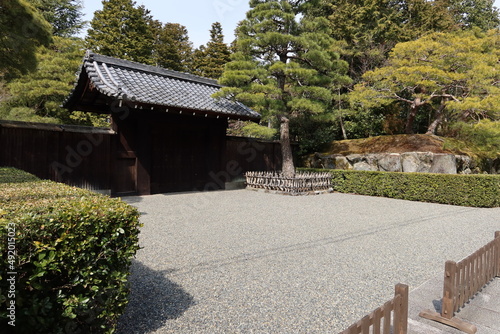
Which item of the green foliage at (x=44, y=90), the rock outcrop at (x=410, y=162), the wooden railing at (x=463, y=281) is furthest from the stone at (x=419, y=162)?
the green foliage at (x=44, y=90)

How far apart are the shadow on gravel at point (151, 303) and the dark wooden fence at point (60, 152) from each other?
6.36m

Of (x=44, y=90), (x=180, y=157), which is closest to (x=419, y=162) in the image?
(x=180, y=157)

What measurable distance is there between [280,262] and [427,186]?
7.90 m

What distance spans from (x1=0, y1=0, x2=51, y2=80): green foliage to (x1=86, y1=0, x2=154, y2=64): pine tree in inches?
488

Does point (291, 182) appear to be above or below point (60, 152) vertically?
below

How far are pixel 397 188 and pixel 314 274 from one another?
8055 mm

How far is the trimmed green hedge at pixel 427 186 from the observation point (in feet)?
28.8

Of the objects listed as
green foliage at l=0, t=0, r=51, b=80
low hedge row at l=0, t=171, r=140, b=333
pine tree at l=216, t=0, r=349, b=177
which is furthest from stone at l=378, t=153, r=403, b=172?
green foliage at l=0, t=0, r=51, b=80

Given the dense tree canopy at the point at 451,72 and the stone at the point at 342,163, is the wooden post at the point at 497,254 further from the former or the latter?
the stone at the point at 342,163

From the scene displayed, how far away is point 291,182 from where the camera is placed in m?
10.6

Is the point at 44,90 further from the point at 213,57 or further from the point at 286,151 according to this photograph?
the point at 213,57

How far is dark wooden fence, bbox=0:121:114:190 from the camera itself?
25.1 ft

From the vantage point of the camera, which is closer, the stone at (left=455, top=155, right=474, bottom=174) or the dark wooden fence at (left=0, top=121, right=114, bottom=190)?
the dark wooden fence at (left=0, top=121, right=114, bottom=190)

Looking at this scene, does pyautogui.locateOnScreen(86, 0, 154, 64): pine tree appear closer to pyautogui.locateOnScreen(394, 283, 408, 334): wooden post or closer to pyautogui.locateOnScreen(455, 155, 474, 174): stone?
pyautogui.locateOnScreen(455, 155, 474, 174): stone
